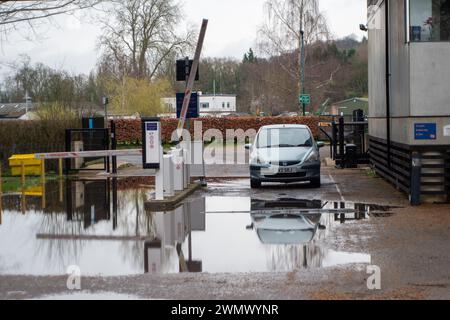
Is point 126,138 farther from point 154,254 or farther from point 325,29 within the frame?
point 154,254

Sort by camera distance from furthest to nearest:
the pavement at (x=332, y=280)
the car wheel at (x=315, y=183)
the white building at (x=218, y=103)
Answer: the white building at (x=218, y=103) → the car wheel at (x=315, y=183) → the pavement at (x=332, y=280)

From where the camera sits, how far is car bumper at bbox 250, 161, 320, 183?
18.7 metres

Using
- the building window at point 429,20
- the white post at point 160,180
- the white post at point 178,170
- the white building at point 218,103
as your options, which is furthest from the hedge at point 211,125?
the white building at point 218,103

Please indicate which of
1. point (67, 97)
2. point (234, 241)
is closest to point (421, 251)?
point (234, 241)

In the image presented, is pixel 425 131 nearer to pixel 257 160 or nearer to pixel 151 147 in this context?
pixel 257 160

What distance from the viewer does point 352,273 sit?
8.57 meters

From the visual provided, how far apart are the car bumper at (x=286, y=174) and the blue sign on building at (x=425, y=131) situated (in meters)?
4.26

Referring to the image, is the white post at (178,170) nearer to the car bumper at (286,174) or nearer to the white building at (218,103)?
the car bumper at (286,174)

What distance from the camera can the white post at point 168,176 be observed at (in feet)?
51.9

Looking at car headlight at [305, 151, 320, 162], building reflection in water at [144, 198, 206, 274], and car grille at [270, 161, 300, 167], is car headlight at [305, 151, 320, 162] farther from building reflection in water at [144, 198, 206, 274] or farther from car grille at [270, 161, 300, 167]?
building reflection in water at [144, 198, 206, 274]

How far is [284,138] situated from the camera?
2027 centimetres

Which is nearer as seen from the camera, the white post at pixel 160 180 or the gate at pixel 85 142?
the white post at pixel 160 180

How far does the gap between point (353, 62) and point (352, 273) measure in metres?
57.9

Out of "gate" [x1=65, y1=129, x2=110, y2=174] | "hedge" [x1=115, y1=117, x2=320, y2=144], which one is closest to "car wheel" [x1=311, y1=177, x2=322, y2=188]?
"gate" [x1=65, y1=129, x2=110, y2=174]
